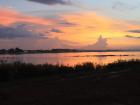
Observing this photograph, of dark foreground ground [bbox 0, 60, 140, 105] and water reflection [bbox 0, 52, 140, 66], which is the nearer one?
dark foreground ground [bbox 0, 60, 140, 105]

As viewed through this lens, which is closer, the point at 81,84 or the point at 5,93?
the point at 5,93

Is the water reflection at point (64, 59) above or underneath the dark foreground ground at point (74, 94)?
above

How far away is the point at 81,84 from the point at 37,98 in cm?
544

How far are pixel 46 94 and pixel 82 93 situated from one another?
1619mm

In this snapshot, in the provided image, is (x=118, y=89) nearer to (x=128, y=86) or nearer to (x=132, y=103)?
(x=128, y=86)

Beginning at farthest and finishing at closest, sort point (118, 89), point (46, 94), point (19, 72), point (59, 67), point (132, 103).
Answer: point (59, 67)
point (19, 72)
point (118, 89)
point (46, 94)
point (132, 103)

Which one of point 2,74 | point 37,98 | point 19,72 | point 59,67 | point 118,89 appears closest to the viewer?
point 37,98

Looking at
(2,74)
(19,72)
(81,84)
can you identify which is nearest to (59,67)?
(19,72)

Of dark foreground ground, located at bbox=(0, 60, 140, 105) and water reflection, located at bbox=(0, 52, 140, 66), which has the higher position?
water reflection, located at bbox=(0, 52, 140, 66)

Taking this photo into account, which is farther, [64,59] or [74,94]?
[64,59]

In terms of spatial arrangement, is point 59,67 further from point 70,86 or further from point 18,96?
point 18,96

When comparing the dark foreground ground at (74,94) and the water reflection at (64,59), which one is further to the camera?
the water reflection at (64,59)

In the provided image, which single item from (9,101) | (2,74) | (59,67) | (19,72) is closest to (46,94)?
(9,101)

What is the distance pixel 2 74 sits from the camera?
78.4ft
